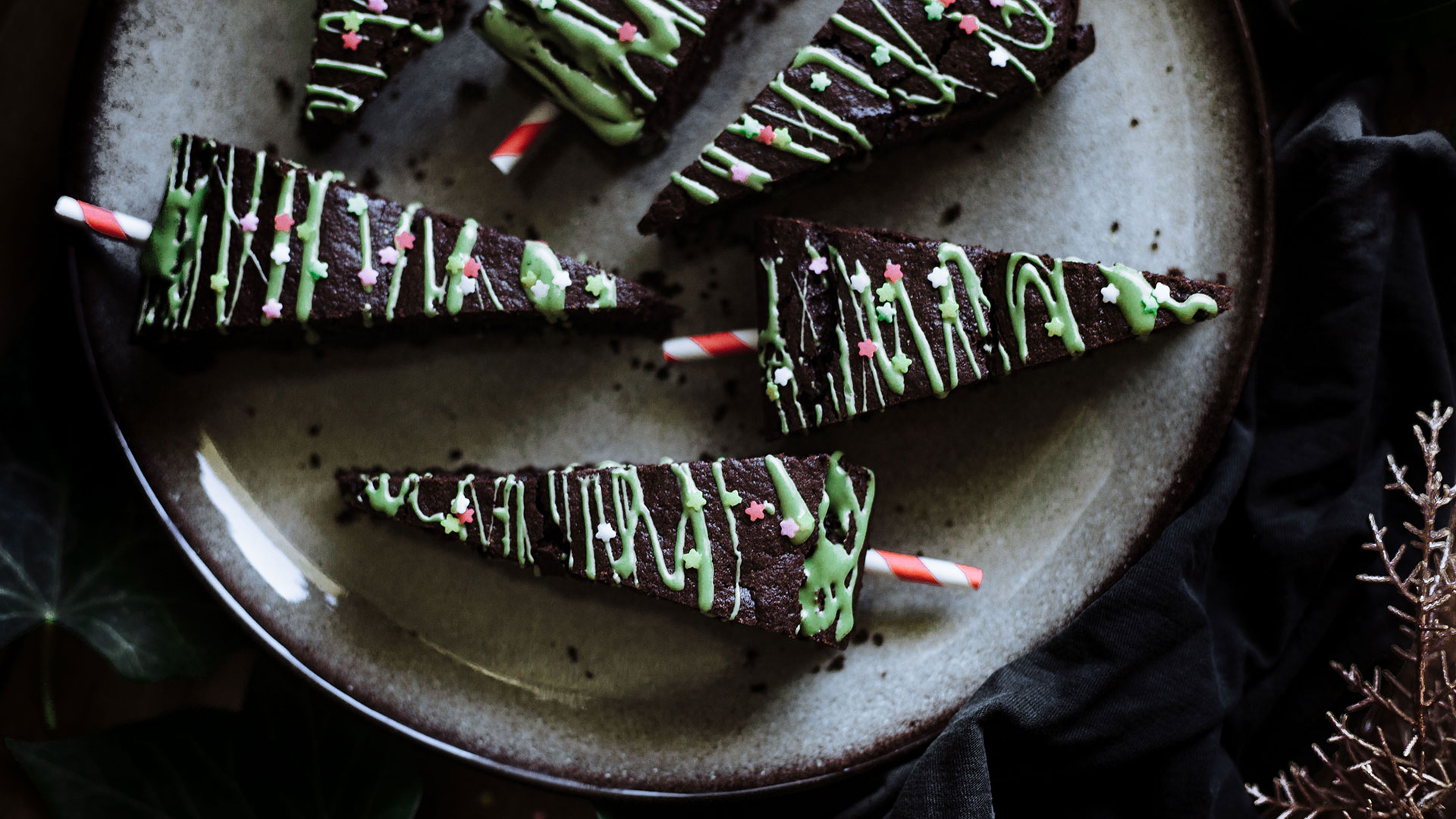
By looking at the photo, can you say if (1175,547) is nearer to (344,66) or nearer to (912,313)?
(912,313)

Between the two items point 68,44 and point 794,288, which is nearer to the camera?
point 794,288

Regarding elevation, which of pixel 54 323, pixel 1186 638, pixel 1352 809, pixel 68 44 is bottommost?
pixel 1352 809

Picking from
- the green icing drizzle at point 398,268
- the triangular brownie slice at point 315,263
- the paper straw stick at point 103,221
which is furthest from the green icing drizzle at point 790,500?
the paper straw stick at point 103,221

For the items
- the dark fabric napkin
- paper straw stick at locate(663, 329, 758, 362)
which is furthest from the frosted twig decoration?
paper straw stick at locate(663, 329, 758, 362)

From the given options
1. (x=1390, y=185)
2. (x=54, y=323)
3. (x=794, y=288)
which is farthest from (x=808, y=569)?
(x=54, y=323)

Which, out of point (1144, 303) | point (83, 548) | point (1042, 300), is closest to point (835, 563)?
point (1042, 300)

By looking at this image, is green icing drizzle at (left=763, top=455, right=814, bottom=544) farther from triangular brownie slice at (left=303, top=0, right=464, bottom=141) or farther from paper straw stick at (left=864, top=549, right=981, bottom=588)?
triangular brownie slice at (left=303, top=0, right=464, bottom=141)

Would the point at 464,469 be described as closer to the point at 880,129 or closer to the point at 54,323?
the point at 54,323

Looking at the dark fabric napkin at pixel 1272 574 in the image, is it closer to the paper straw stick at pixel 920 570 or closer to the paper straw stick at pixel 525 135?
the paper straw stick at pixel 920 570
